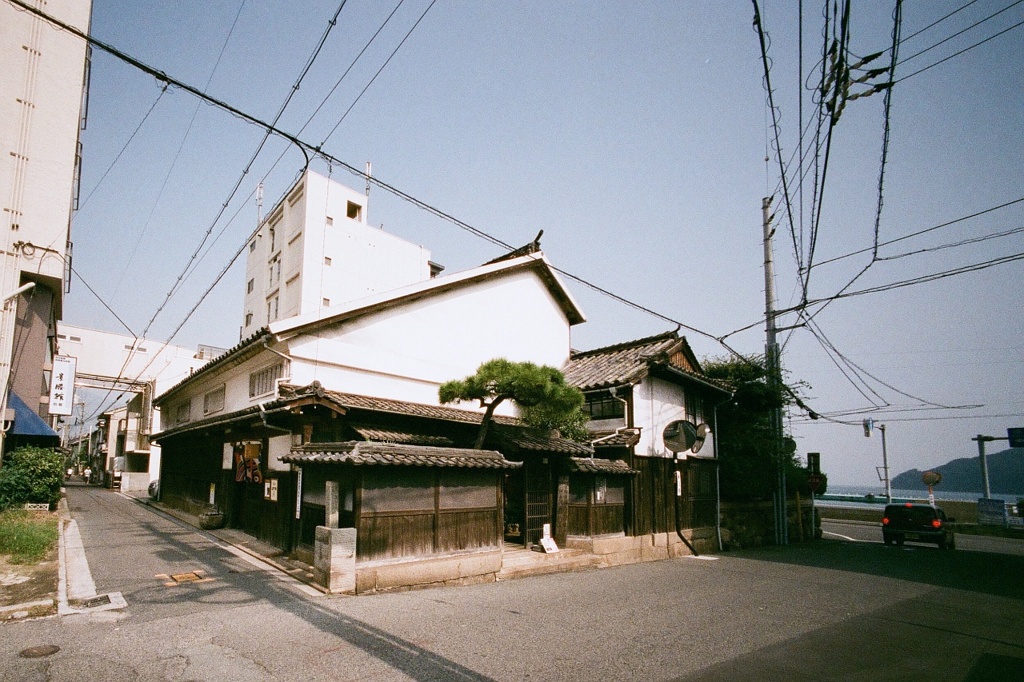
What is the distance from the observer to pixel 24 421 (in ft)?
69.5

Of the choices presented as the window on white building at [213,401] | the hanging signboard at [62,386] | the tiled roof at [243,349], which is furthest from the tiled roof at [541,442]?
the hanging signboard at [62,386]

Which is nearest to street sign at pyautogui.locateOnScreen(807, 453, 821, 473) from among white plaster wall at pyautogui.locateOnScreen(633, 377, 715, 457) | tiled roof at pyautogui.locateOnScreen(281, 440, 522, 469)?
white plaster wall at pyautogui.locateOnScreen(633, 377, 715, 457)

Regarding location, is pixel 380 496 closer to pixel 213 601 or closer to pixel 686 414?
pixel 213 601

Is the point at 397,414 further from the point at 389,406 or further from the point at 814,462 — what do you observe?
the point at 814,462

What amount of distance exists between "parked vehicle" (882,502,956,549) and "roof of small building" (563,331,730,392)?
1129cm

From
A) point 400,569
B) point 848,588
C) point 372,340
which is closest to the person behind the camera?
point 400,569

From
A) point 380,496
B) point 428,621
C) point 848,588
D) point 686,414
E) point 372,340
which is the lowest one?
point 848,588

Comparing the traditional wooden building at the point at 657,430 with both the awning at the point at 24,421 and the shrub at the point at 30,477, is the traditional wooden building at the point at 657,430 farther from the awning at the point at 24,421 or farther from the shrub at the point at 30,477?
the awning at the point at 24,421

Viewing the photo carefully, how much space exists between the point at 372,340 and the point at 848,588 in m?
14.4

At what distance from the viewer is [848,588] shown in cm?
1300

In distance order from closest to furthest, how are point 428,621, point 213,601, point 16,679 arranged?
point 16,679
point 428,621
point 213,601

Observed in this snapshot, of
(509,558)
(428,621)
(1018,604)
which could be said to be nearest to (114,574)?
(428,621)

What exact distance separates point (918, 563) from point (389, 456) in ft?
59.4

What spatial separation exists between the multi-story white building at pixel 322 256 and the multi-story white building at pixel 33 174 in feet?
47.5
